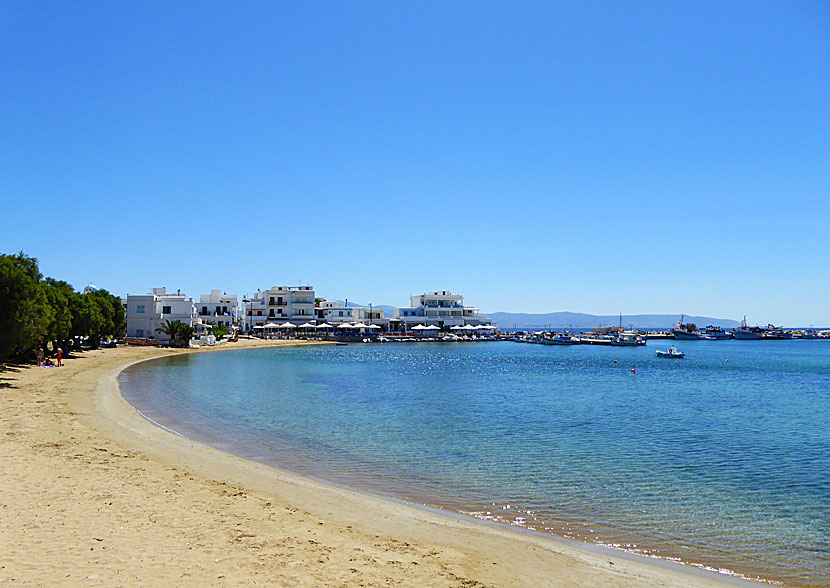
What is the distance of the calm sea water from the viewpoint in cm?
1142

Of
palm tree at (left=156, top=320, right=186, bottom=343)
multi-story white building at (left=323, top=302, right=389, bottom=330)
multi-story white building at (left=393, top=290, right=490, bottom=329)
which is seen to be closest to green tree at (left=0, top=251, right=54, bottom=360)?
palm tree at (left=156, top=320, right=186, bottom=343)

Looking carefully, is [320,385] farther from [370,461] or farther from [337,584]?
[337,584]

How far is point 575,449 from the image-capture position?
18.9 metres

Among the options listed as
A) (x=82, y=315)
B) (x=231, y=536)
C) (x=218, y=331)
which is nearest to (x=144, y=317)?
(x=218, y=331)

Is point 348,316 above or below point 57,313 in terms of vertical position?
above

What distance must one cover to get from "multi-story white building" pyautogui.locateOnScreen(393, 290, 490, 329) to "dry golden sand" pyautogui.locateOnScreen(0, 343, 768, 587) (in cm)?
10610

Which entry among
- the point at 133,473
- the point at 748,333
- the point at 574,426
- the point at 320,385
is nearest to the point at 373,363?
the point at 320,385

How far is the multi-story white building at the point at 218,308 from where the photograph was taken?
104938 millimetres

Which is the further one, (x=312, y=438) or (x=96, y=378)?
(x=96, y=378)

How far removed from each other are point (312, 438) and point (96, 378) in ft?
74.4

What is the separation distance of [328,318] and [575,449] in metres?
101

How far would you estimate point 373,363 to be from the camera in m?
61.8

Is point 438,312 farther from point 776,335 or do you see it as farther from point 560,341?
point 776,335

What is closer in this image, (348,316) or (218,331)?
(218,331)
